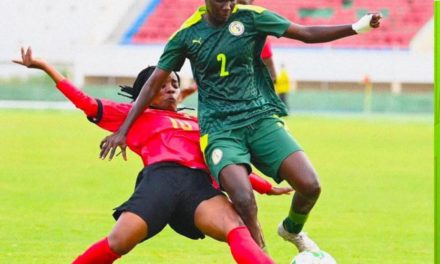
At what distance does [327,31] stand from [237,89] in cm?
74

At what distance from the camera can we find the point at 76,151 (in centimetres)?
2311

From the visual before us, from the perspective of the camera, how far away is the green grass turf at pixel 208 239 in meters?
9.90

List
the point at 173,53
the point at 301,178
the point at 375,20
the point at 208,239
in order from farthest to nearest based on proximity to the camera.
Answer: the point at 208,239, the point at 173,53, the point at 301,178, the point at 375,20

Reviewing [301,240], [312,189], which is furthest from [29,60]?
[301,240]

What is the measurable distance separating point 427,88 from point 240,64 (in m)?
44.1

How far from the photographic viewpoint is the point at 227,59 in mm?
7473

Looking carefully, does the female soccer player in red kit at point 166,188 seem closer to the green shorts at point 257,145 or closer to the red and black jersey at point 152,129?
the red and black jersey at point 152,129

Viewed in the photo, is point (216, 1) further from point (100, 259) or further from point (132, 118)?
point (100, 259)

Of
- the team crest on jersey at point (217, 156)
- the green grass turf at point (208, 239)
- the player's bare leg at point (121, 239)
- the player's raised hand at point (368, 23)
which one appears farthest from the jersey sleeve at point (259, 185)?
the green grass turf at point (208, 239)

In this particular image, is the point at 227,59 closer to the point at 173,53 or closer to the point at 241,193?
the point at 173,53

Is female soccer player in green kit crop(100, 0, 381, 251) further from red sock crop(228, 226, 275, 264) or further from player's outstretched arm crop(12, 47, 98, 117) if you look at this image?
red sock crop(228, 226, 275, 264)

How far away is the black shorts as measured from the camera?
7039 millimetres

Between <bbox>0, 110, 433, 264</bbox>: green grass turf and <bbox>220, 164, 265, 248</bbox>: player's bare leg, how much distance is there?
2179 mm

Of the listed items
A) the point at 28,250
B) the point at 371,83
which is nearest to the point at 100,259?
the point at 28,250
